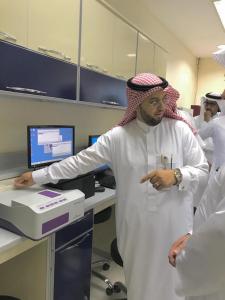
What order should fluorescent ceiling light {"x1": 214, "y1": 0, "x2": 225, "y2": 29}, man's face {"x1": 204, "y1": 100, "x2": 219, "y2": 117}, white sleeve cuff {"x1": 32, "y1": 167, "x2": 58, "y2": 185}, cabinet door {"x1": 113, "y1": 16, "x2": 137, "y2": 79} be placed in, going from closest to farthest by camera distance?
white sleeve cuff {"x1": 32, "y1": 167, "x2": 58, "y2": 185} → cabinet door {"x1": 113, "y1": 16, "x2": 137, "y2": 79} → fluorescent ceiling light {"x1": 214, "y1": 0, "x2": 225, "y2": 29} → man's face {"x1": 204, "y1": 100, "x2": 219, "y2": 117}

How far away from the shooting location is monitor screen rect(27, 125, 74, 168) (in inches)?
76.7

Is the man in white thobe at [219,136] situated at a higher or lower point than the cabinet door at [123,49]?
lower

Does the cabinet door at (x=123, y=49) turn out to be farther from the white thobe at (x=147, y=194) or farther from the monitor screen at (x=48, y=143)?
the white thobe at (x=147, y=194)

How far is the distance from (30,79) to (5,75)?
7.2 inches

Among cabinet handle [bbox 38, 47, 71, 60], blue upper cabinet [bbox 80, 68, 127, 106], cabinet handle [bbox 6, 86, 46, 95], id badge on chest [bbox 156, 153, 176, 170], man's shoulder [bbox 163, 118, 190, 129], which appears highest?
cabinet handle [bbox 38, 47, 71, 60]

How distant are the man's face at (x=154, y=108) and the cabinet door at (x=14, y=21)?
782 millimetres

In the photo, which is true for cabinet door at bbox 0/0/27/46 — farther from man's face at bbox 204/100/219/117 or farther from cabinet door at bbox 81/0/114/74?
man's face at bbox 204/100/219/117

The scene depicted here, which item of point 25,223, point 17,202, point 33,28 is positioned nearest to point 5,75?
point 33,28

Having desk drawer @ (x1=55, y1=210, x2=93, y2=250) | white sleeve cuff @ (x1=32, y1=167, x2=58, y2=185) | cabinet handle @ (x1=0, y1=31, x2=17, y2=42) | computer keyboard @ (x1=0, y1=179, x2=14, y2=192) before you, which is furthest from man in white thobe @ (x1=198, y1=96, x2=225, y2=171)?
cabinet handle @ (x1=0, y1=31, x2=17, y2=42)

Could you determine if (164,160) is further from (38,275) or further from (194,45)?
(194,45)

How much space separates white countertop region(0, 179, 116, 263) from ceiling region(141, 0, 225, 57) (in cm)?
276

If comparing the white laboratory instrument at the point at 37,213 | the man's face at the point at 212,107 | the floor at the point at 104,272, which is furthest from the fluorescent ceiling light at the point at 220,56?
the man's face at the point at 212,107

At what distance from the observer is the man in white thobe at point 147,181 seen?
5.28 feet

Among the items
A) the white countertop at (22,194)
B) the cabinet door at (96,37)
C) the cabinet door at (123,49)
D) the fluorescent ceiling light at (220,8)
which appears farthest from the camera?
the fluorescent ceiling light at (220,8)
